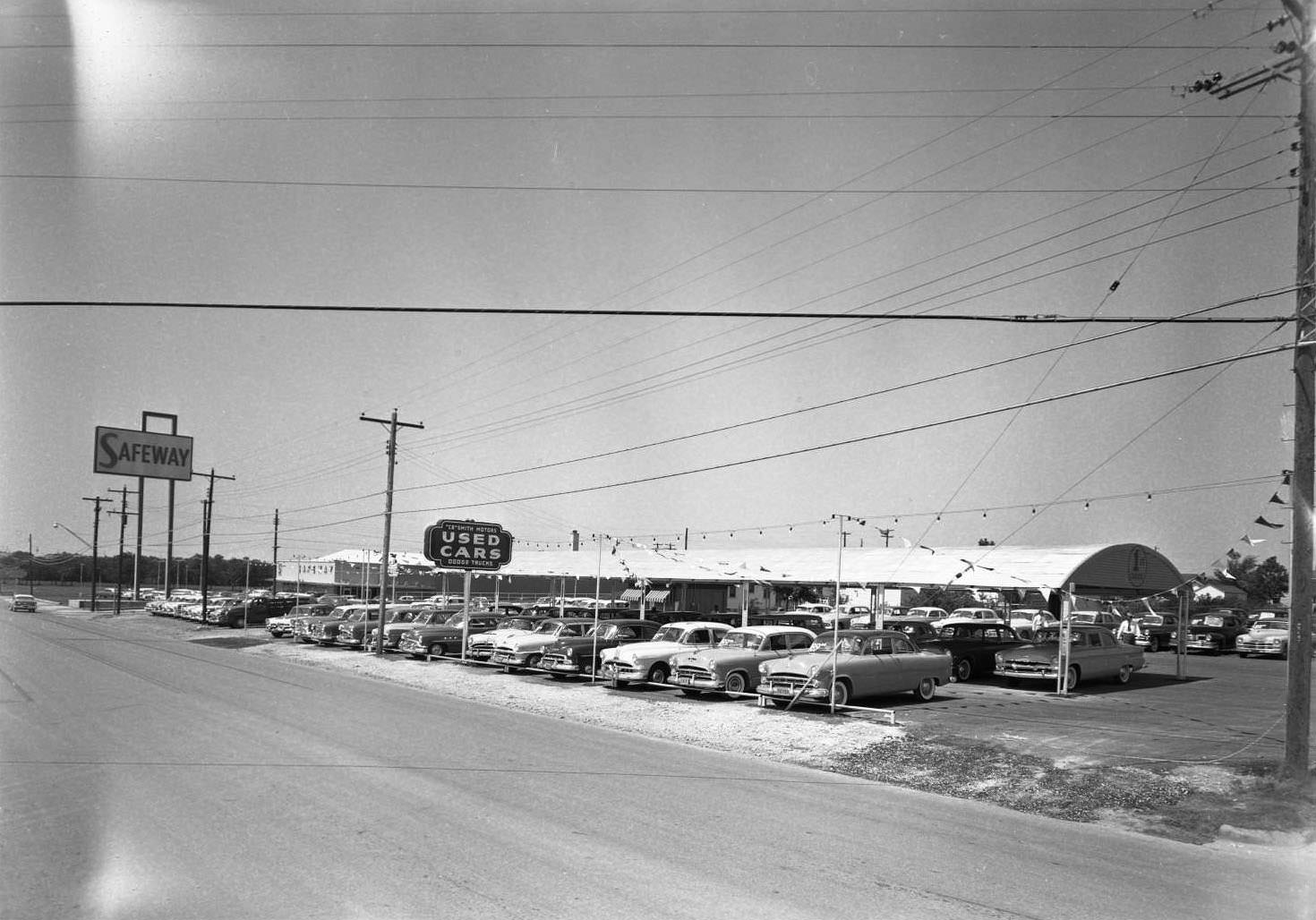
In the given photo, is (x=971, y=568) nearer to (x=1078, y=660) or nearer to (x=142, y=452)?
(x=1078, y=660)

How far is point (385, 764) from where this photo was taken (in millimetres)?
11055

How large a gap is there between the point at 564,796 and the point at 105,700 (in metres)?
11.1

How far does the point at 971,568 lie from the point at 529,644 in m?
12.3

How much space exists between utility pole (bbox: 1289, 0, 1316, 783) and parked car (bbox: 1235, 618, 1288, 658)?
26745 millimetres

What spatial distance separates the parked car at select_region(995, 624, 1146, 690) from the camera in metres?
21.4

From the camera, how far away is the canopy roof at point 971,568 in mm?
26844

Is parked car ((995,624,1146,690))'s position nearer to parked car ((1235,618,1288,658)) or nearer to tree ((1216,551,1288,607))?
parked car ((1235,618,1288,658))

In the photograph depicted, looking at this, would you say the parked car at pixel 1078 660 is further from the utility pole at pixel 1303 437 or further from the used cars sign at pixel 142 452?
the used cars sign at pixel 142 452

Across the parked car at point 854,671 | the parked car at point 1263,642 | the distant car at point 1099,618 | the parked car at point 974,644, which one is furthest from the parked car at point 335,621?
the parked car at point 1263,642

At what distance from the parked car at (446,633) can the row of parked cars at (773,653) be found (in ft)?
0.13

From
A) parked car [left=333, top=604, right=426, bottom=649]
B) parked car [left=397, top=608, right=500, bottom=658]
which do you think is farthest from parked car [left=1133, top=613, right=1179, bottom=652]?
parked car [left=333, top=604, right=426, bottom=649]

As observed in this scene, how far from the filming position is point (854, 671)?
1797cm

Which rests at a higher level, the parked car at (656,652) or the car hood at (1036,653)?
the car hood at (1036,653)

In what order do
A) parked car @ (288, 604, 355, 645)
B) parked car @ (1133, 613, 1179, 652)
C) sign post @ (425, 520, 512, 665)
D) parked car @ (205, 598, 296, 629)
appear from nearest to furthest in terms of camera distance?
sign post @ (425, 520, 512, 665) < parked car @ (1133, 613, 1179, 652) < parked car @ (288, 604, 355, 645) < parked car @ (205, 598, 296, 629)
